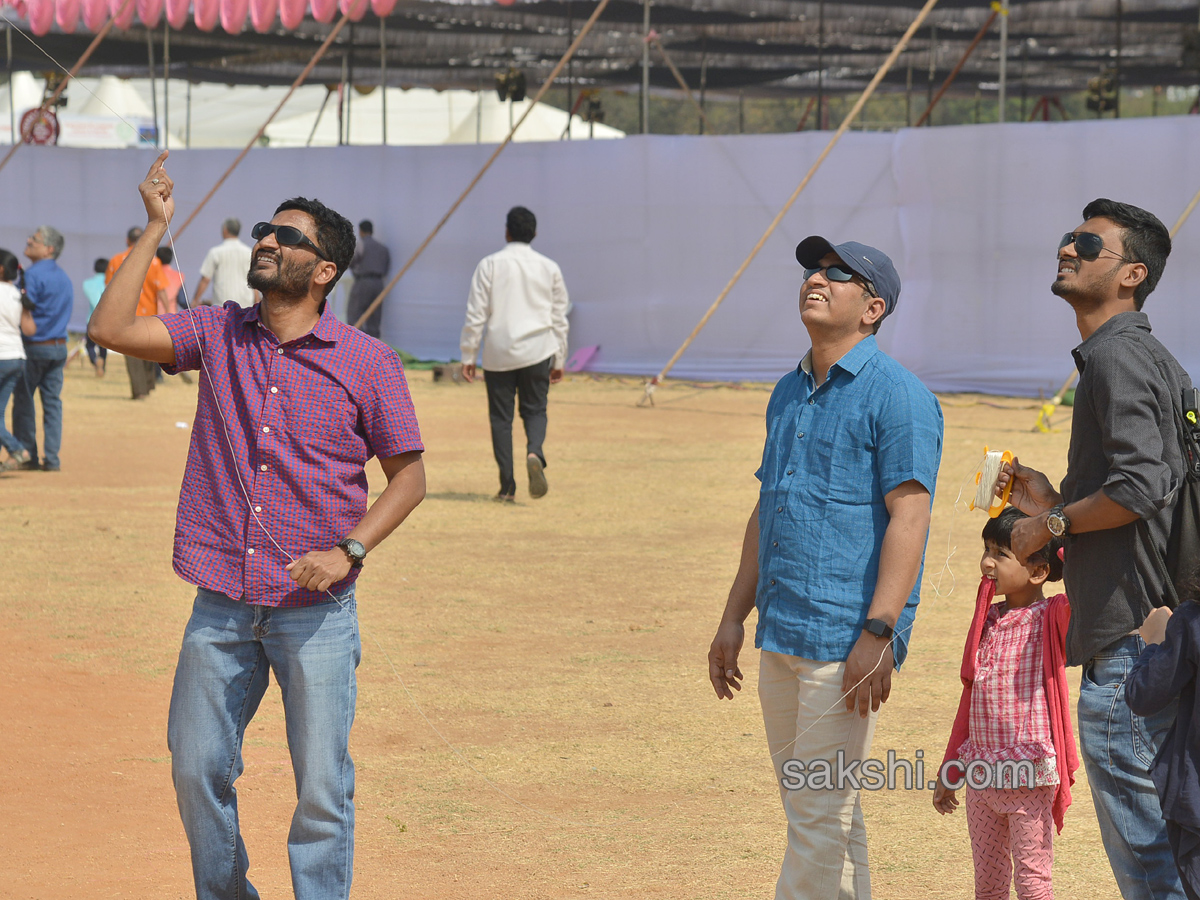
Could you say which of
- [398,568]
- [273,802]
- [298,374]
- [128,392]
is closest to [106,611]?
[398,568]

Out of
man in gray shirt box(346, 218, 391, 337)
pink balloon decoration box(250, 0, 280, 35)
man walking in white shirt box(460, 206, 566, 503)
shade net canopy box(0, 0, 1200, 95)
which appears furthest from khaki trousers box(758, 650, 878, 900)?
man in gray shirt box(346, 218, 391, 337)

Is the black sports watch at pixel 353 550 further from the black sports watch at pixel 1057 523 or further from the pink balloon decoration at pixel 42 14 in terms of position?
the pink balloon decoration at pixel 42 14

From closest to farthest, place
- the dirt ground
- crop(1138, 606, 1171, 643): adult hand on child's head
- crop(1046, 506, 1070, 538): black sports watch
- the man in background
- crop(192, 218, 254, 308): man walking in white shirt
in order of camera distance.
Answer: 1. crop(1138, 606, 1171, 643): adult hand on child's head
2. crop(1046, 506, 1070, 538): black sports watch
3. the dirt ground
4. the man in background
5. crop(192, 218, 254, 308): man walking in white shirt

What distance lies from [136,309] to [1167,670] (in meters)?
2.31

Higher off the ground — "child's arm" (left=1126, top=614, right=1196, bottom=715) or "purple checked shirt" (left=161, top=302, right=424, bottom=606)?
"purple checked shirt" (left=161, top=302, right=424, bottom=606)

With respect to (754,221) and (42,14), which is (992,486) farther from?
(42,14)

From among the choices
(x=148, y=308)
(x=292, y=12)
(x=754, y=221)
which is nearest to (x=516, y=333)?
(x=148, y=308)

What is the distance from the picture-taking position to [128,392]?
1755 cm

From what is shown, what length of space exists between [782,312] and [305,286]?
14836 mm

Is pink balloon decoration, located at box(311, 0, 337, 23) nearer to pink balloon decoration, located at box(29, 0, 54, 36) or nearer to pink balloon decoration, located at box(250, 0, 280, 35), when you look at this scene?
pink balloon decoration, located at box(250, 0, 280, 35)

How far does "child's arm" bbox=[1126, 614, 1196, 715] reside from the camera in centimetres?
285

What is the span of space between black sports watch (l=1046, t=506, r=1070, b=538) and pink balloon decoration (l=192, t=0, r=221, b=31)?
16.4 m

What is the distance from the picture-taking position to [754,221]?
59.2 ft

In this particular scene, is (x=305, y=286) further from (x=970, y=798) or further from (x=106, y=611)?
(x=106, y=611)
